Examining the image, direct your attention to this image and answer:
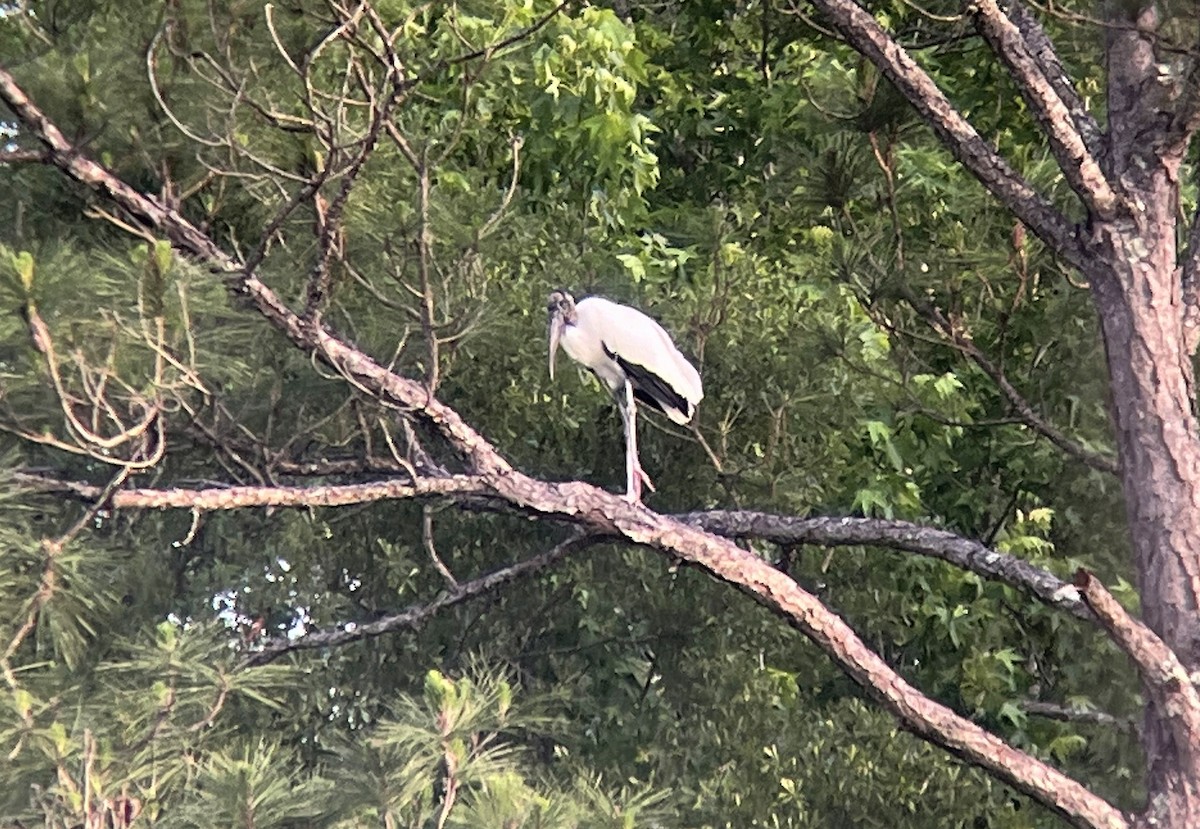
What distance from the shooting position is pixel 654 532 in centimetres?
352

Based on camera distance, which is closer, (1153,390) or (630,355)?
(1153,390)

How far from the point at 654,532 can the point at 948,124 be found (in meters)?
1.19

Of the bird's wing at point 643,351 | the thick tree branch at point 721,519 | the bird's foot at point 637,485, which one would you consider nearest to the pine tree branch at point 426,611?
the thick tree branch at point 721,519

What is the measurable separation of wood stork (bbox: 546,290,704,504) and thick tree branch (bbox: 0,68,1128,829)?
1024mm

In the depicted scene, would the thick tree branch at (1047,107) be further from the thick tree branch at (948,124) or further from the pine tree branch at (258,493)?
the pine tree branch at (258,493)

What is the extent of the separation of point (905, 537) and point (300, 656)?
2245 millimetres

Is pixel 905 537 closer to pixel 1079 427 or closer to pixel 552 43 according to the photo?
pixel 1079 427

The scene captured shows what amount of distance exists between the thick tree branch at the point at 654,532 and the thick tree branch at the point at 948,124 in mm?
1104

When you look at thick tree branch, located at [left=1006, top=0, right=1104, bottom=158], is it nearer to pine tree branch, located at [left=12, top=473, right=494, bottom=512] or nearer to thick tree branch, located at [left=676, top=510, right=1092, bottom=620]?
thick tree branch, located at [left=676, top=510, right=1092, bottom=620]

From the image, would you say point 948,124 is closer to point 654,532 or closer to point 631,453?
point 654,532

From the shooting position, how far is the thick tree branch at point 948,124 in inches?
147

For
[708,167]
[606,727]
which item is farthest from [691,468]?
[708,167]

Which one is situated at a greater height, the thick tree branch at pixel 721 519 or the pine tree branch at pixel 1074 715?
the thick tree branch at pixel 721 519

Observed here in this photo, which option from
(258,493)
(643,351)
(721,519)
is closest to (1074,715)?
(721,519)
